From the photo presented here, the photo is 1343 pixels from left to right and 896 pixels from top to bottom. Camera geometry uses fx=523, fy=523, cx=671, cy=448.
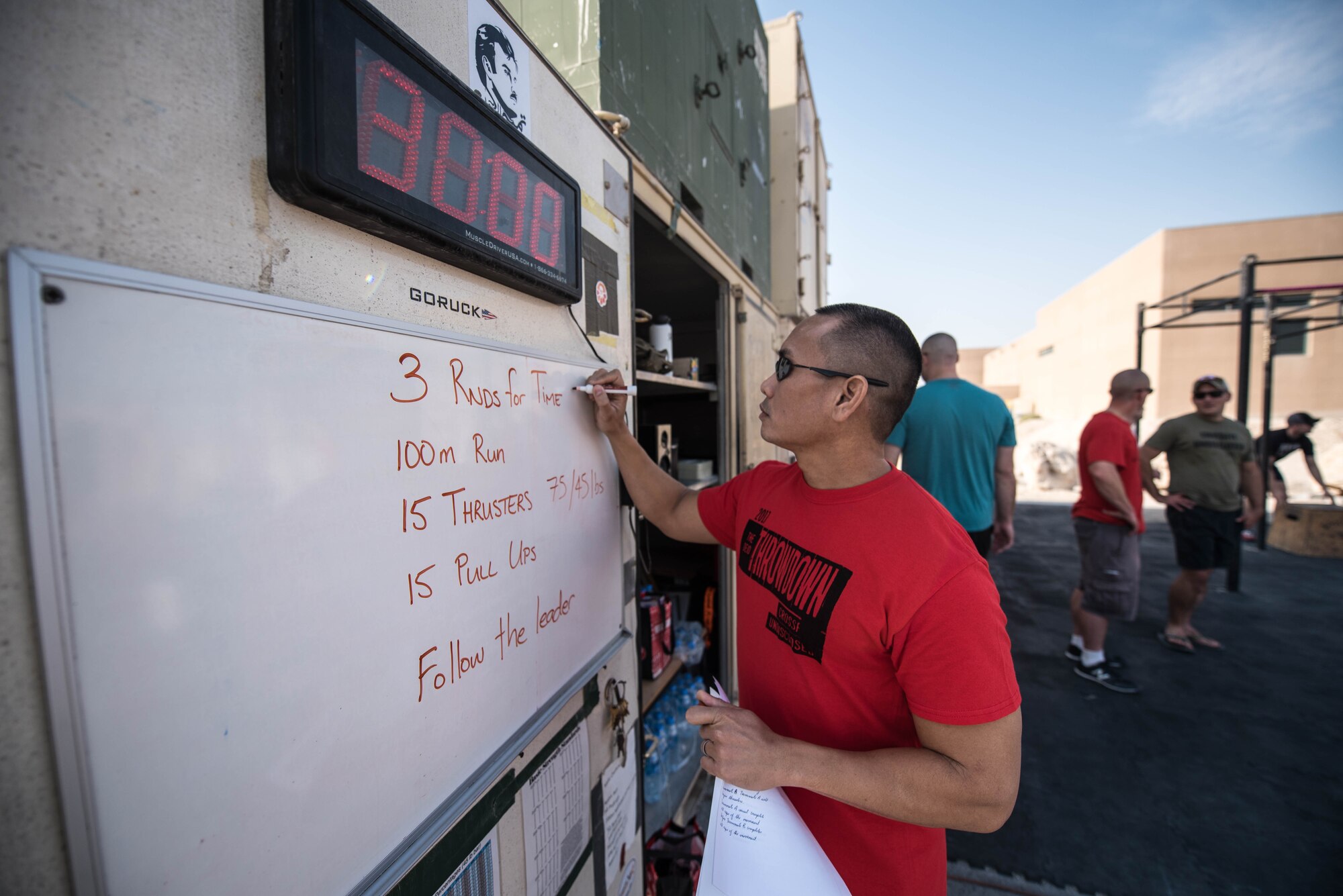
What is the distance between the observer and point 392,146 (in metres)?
0.76

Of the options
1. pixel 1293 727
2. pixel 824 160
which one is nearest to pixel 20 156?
pixel 1293 727

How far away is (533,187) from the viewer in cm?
111

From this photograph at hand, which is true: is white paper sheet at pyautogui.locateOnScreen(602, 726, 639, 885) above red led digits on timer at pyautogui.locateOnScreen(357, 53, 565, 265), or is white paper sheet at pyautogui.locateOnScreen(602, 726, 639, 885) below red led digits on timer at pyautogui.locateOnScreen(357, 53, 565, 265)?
below

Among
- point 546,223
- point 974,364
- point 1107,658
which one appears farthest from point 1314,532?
point 974,364

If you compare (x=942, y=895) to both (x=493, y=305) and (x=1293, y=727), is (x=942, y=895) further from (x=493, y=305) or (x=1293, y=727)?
(x=1293, y=727)

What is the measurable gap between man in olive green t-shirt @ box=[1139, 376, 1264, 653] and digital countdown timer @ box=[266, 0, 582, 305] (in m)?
4.80

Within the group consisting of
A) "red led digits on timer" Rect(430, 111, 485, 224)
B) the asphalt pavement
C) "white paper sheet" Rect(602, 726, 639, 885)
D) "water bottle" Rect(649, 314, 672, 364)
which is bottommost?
the asphalt pavement

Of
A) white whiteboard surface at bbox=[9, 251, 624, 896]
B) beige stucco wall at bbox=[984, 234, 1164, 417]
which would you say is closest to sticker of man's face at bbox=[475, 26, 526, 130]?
white whiteboard surface at bbox=[9, 251, 624, 896]

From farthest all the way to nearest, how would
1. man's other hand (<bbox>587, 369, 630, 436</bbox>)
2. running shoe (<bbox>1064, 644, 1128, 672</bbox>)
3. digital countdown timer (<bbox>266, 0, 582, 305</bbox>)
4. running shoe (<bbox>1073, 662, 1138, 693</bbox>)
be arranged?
running shoe (<bbox>1064, 644, 1128, 672</bbox>), running shoe (<bbox>1073, 662, 1138, 693</bbox>), man's other hand (<bbox>587, 369, 630, 436</bbox>), digital countdown timer (<bbox>266, 0, 582, 305</bbox>)

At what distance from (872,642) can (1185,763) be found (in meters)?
3.22

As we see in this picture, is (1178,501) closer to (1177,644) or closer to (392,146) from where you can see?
(1177,644)

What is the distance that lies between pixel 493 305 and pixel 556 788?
1.17 meters

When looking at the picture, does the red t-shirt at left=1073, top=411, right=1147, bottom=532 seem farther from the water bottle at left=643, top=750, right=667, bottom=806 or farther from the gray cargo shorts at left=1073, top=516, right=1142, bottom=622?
the water bottle at left=643, top=750, right=667, bottom=806

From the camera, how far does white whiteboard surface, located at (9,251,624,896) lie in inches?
A: 19.1
